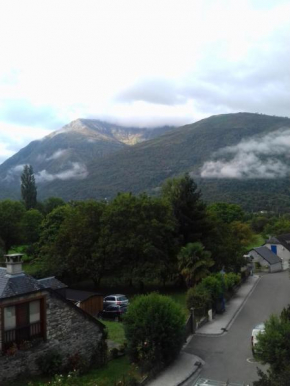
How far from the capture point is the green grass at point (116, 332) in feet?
77.7

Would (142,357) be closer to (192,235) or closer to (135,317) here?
(135,317)

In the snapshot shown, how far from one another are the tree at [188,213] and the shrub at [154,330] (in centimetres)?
2255

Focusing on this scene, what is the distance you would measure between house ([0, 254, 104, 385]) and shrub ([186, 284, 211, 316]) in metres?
11.5

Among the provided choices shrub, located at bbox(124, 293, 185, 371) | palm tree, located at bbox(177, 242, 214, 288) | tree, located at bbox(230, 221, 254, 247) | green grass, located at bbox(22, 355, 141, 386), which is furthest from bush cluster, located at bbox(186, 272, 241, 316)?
tree, located at bbox(230, 221, 254, 247)

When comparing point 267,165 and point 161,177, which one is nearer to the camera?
point 161,177

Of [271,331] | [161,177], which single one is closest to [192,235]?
[271,331]

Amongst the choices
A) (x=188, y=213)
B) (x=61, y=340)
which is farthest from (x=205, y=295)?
(x=188, y=213)

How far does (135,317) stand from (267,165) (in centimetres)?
17493

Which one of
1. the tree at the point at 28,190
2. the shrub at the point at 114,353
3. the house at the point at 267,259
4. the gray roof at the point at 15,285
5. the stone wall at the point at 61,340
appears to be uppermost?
the tree at the point at 28,190

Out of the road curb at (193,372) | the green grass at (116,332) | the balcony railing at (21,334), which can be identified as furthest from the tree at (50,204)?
the balcony railing at (21,334)

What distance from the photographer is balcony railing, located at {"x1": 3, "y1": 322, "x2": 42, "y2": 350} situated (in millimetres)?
15586

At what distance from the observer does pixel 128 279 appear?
124 feet

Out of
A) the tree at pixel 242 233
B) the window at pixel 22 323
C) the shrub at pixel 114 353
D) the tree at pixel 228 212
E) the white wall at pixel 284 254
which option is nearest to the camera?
the window at pixel 22 323

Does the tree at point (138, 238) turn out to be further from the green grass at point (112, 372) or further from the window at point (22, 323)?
the window at point (22, 323)
